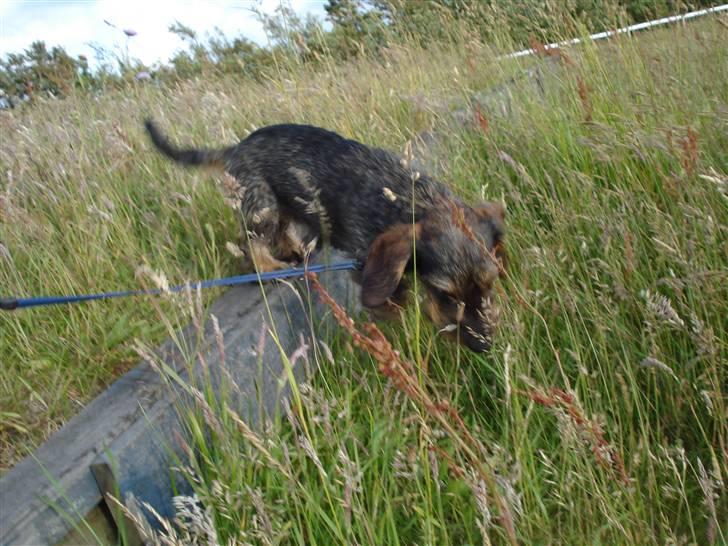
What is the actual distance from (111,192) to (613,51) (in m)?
3.52

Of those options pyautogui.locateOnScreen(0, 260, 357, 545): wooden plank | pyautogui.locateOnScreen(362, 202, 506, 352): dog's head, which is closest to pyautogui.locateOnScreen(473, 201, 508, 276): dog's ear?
pyautogui.locateOnScreen(362, 202, 506, 352): dog's head

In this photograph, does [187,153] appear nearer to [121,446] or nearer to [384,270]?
[384,270]

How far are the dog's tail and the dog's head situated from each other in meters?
1.48

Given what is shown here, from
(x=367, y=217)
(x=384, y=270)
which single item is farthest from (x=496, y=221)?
(x=367, y=217)

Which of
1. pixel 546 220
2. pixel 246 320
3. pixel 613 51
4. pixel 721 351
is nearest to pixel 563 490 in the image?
pixel 721 351

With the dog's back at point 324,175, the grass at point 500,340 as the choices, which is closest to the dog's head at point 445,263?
the grass at point 500,340

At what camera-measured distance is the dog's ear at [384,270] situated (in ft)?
8.57

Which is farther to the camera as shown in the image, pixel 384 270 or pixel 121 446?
pixel 384 270

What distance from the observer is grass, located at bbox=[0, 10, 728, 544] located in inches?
68.0

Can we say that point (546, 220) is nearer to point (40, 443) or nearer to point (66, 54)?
point (40, 443)

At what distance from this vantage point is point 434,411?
3.94ft

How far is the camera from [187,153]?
3.75m

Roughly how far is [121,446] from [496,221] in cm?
181

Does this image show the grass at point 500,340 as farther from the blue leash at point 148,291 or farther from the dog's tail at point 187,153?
the blue leash at point 148,291
